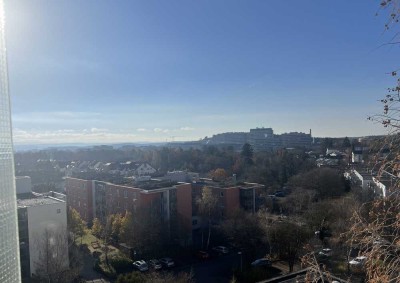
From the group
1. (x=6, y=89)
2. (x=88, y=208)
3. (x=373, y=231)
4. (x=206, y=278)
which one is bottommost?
(x=206, y=278)

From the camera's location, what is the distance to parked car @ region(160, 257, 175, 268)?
995 cm

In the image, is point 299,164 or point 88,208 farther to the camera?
point 299,164

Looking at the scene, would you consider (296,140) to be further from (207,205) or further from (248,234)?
(248,234)

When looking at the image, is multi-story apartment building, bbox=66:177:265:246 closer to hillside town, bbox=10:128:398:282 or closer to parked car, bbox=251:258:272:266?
hillside town, bbox=10:128:398:282

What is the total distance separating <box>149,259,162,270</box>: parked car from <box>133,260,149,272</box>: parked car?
0.55 ft

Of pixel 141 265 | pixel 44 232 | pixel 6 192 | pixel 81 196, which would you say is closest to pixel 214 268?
pixel 141 265

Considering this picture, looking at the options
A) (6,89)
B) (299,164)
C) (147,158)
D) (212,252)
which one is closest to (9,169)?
(6,89)

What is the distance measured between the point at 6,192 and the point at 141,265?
6168 mm

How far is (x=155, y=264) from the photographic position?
9.79 metres

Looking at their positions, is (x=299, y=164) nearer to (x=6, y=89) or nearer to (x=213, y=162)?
(x=213, y=162)

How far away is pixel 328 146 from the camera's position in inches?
1508

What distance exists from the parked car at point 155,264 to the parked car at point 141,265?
0.17 meters

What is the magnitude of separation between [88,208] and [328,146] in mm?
29959

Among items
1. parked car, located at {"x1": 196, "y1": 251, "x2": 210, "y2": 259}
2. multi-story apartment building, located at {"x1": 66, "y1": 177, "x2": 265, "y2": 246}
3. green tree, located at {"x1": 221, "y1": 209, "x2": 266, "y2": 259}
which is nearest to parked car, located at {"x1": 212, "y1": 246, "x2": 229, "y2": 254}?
parked car, located at {"x1": 196, "y1": 251, "x2": 210, "y2": 259}
